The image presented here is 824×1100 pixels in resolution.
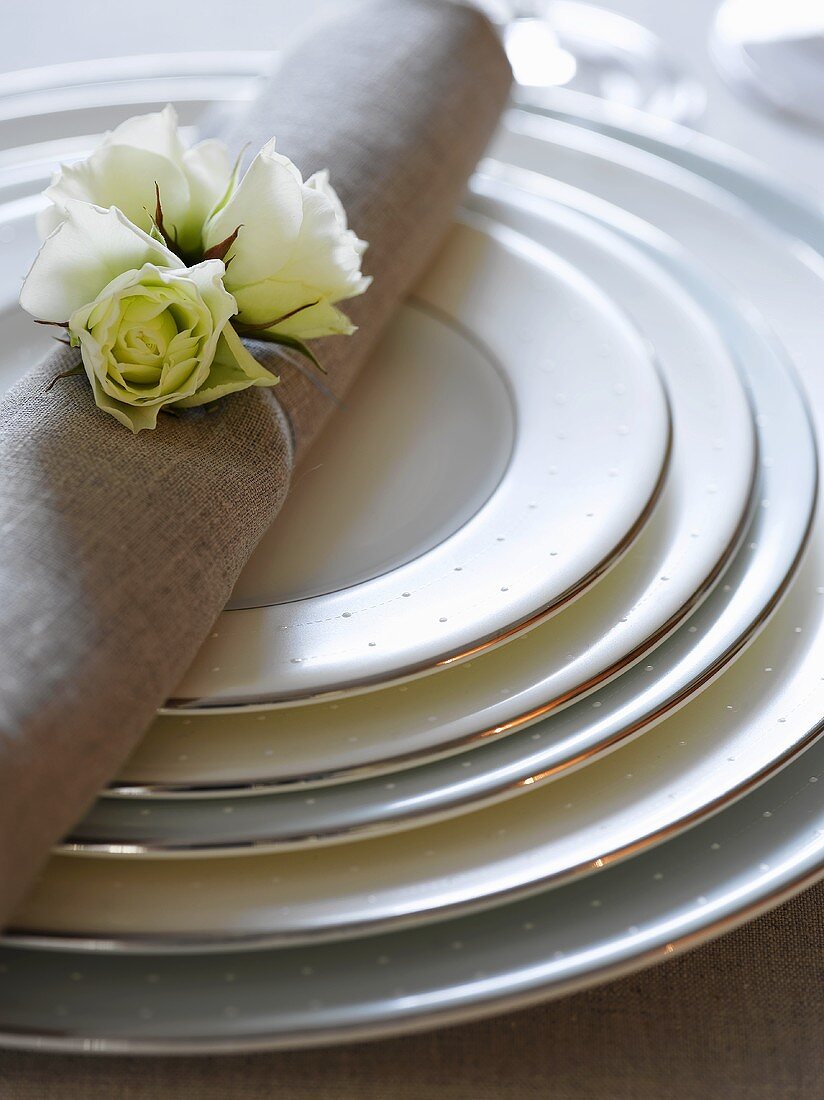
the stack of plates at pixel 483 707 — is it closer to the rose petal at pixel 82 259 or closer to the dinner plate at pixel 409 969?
the dinner plate at pixel 409 969

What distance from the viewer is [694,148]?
0.79 m

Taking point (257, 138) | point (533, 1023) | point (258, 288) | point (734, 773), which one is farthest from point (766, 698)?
point (257, 138)

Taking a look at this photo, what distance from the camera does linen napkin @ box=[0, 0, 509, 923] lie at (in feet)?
1.22

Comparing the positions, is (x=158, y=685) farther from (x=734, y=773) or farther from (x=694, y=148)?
(x=694, y=148)

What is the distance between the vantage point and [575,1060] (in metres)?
0.38

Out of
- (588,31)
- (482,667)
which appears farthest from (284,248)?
(588,31)

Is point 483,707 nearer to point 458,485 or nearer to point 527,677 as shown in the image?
point 527,677

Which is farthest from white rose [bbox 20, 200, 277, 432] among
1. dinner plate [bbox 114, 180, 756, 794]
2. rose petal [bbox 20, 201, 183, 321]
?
dinner plate [bbox 114, 180, 756, 794]

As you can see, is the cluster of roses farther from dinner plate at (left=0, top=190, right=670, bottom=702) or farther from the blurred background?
the blurred background

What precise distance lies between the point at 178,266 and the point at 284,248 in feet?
0.15

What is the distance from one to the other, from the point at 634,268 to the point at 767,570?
0.26 meters

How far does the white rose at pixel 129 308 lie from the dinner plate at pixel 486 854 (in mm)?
195

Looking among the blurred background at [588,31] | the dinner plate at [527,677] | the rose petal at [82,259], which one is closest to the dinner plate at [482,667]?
the dinner plate at [527,677]

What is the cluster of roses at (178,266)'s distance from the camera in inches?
18.1
